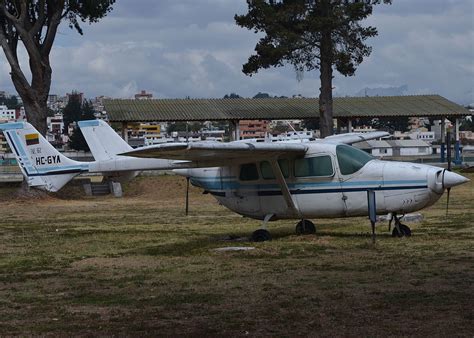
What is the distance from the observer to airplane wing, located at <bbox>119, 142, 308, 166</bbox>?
49.0ft

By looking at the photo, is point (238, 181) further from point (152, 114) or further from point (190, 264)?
point (152, 114)

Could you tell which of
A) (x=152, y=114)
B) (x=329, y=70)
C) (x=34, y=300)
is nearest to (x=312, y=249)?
(x=34, y=300)

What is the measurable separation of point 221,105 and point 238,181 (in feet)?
124

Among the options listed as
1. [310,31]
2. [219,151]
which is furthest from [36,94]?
[219,151]

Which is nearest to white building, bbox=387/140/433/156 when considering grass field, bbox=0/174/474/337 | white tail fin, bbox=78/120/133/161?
white tail fin, bbox=78/120/133/161

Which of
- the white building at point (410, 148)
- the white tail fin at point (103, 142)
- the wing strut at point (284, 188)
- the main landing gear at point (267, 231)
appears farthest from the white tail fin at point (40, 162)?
the white building at point (410, 148)

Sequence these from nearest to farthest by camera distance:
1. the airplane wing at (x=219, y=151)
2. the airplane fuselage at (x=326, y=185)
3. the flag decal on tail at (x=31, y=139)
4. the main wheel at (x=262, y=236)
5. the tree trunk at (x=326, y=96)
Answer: the airplane wing at (x=219, y=151) < the airplane fuselage at (x=326, y=185) < the main wheel at (x=262, y=236) < the flag decal on tail at (x=31, y=139) < the tree trunk at (x=326, y=96)

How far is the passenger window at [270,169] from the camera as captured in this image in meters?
17.8

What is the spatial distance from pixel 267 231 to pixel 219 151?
2.58 metres

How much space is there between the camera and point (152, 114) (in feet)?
172

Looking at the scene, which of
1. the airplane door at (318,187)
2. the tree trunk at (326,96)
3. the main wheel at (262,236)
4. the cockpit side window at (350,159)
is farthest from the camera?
the tree trunk at (326,96)

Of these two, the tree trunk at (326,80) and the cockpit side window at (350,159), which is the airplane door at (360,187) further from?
the tree trunk at (326,80)

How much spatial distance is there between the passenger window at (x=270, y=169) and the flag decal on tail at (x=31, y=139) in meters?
7.13

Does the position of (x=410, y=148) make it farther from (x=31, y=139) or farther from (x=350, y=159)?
(x=350, y=159)
